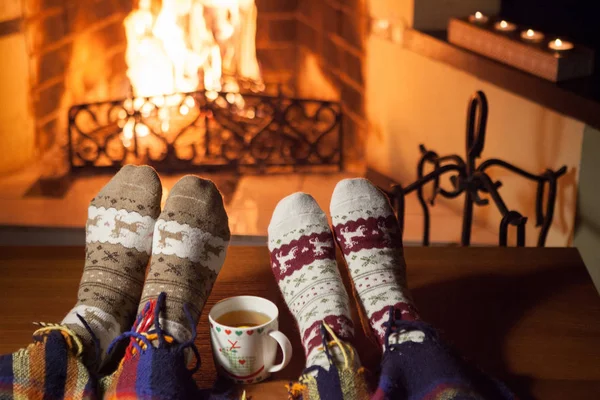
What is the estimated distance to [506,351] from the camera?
31.8 inches

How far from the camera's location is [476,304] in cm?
90

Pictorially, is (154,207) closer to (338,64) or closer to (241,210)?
(241,210)

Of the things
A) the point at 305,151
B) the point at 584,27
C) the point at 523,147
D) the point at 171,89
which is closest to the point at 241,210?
the point at 305,151

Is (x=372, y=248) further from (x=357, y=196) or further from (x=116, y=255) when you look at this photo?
(x=116, y=255)

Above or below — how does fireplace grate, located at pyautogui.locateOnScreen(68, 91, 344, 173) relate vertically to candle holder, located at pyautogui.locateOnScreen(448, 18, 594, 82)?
below

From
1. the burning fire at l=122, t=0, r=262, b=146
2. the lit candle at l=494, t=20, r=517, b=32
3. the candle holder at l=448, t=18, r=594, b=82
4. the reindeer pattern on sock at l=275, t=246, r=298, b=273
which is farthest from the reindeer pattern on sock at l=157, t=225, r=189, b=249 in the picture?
the burning fire at l=122, t=0, r=262, b=146

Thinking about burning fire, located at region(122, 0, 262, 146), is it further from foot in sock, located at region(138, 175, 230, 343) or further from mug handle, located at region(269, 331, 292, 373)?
mug handle, located at region(269, 331, 292, 373)

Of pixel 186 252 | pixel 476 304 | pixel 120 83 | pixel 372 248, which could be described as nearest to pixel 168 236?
pixel 186 252

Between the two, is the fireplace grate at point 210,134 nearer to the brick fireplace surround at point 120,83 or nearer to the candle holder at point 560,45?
the brick fireplace surround at point 120,83

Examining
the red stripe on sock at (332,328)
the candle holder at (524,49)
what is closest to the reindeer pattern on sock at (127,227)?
the red stripe on sock at (332,328)

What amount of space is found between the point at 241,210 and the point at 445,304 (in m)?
1.00

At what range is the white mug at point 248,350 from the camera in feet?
2.37

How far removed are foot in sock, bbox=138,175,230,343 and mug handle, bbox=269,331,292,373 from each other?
9cm

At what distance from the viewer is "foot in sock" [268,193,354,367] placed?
2.51ft
